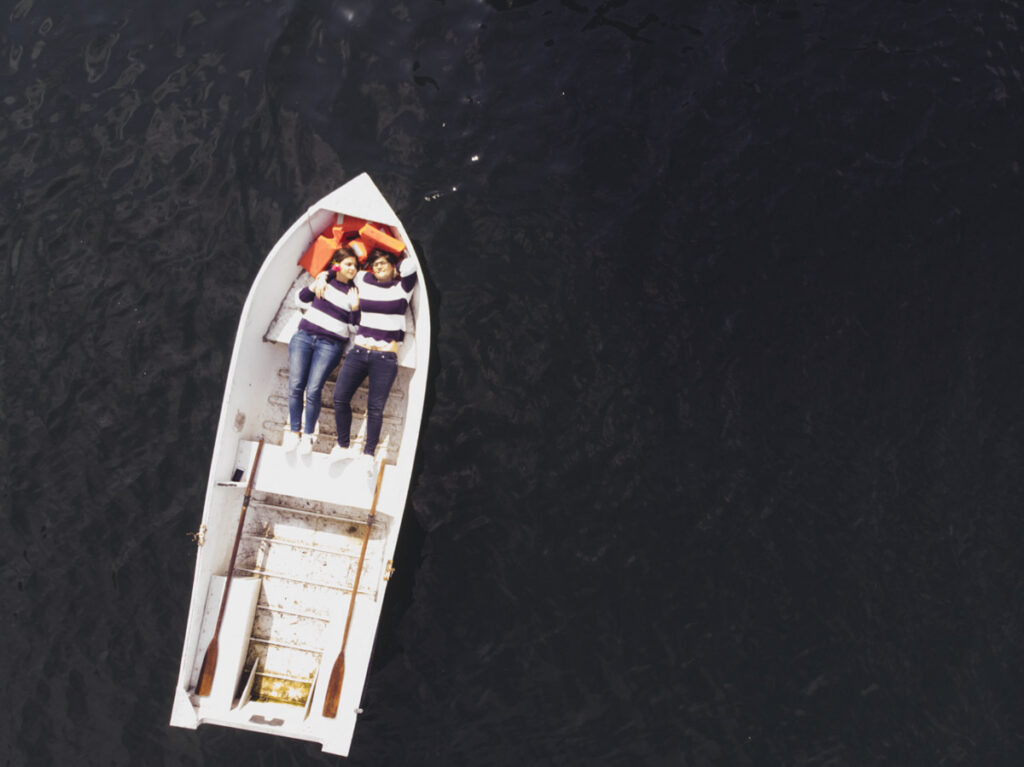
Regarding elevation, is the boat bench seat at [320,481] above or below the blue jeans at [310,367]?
below

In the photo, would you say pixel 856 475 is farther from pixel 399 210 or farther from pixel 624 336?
pixel 399 210

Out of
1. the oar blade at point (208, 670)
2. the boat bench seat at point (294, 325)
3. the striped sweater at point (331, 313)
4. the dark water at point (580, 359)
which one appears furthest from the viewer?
the dark water at point (580, 359)

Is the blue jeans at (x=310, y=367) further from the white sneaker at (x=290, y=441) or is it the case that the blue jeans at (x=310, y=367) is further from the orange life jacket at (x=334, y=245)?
the orange life jacket at (x=334, y=245)

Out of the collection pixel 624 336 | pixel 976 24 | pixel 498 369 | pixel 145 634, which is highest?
pixel 976 24

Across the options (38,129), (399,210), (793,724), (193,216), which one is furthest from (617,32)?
(793,724)

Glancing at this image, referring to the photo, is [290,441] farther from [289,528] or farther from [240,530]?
[240,530]

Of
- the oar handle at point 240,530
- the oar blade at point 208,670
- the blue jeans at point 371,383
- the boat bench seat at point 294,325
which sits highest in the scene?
the boat bench seat at point 294,325

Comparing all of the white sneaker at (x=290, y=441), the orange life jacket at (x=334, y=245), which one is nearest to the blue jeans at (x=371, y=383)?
the white sneaker at (x=290, y=441)
